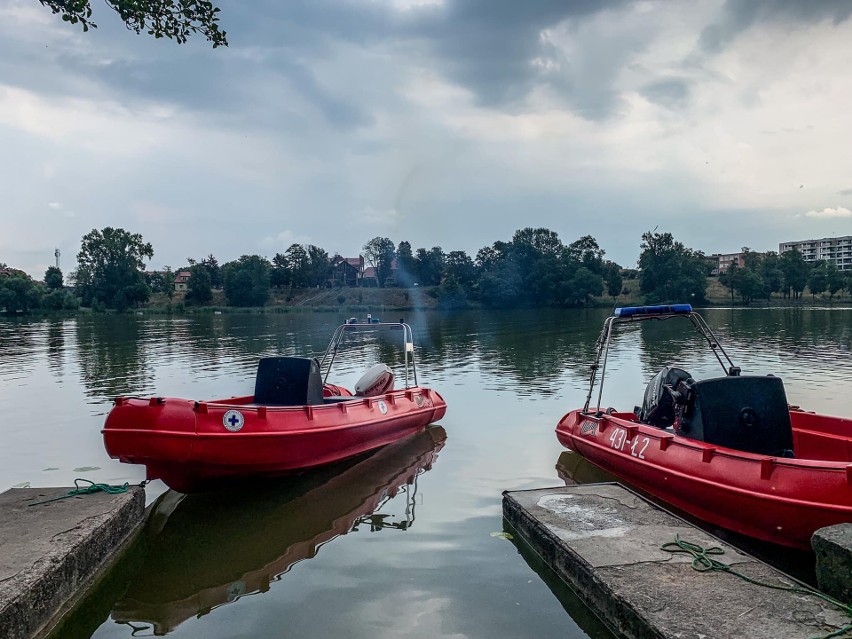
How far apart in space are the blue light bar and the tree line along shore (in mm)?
83460

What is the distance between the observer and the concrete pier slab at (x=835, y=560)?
4594mm

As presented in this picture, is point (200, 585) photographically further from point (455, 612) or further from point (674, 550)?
point (674, 550)

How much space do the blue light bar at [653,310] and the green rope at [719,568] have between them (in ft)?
13.4

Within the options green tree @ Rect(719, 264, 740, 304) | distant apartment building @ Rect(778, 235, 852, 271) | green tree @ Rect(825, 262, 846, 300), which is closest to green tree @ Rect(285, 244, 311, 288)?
green tree @ Rect(719, 264, 740, 304)

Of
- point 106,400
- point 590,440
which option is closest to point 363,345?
point 106,400

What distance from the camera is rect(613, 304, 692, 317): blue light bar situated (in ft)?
30.5

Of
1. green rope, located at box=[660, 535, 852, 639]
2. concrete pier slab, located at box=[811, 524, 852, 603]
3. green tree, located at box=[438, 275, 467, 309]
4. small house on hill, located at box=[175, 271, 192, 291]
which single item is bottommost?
green rope, located at box=[660, 535, 852, 639]

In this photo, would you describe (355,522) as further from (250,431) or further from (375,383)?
(375,383)

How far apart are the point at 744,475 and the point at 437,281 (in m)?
113

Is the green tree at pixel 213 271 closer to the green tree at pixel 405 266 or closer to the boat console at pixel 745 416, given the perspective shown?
the green tree at pixel 405 266

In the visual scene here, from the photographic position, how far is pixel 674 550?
5.60m

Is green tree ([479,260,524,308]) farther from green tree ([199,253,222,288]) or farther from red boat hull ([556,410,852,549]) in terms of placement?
red boat hull ([556,410,852,549])

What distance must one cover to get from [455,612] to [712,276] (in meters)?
132

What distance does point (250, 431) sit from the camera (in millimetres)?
8453
